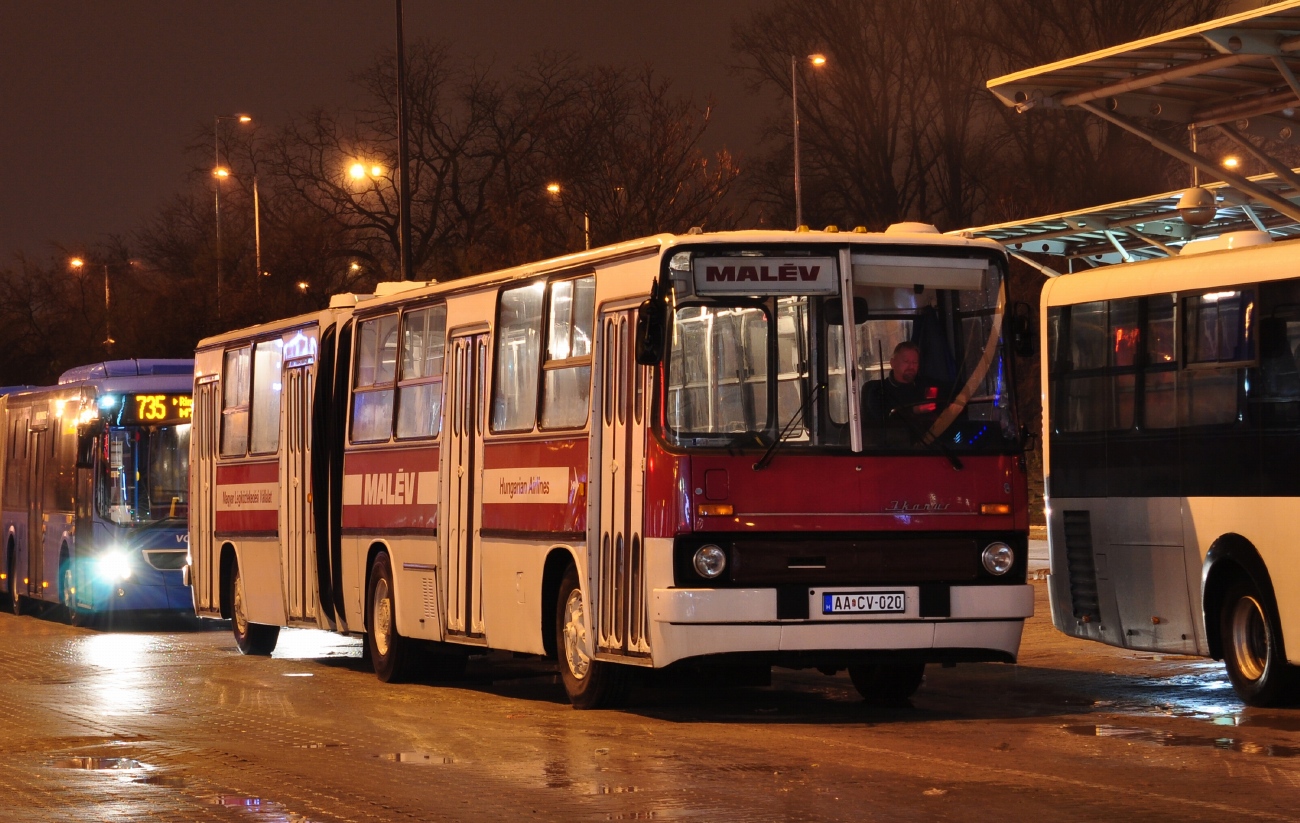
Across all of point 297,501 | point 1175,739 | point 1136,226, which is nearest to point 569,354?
point 1175,739

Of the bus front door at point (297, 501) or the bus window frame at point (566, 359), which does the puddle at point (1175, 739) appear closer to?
the bus window frame at point (566, 359)

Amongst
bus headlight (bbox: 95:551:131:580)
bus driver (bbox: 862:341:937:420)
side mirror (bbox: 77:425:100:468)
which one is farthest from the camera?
side mirror (bbox: 77:425:100:468)

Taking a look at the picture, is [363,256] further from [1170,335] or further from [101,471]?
[1170,335]

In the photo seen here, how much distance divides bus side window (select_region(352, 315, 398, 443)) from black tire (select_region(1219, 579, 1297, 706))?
7.23 metres

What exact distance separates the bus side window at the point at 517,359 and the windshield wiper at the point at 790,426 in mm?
2746

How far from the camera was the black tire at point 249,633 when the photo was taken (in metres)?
22.8

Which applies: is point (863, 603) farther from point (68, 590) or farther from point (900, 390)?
point (68, 590)

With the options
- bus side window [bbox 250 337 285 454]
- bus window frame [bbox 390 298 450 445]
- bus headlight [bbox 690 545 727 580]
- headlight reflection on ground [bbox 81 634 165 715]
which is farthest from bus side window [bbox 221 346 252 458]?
bus headlight [bbox 690 545 727 580]

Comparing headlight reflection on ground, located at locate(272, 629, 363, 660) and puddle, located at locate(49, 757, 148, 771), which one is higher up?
headlight reflection on ground, located at locate(272, 629, 363, 660)

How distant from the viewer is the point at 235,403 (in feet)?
77.7

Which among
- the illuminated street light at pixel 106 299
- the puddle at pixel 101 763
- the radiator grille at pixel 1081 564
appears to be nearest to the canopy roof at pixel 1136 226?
the radiator grille at pixel 1081 564

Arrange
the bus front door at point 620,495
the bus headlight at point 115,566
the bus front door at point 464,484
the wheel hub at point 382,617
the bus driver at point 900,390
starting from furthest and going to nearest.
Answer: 1. the bus headlight at point 115,566
2. the wheel hub at point 382,617
3. the bus front door at point 464,484
4. the bus front door at point 620,495
5. the bus driver at point 900,390

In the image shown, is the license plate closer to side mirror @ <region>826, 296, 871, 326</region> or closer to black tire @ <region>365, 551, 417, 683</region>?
side mirror @ <region>826, 296, 871, 326</region>

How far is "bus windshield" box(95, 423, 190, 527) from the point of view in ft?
91.5
